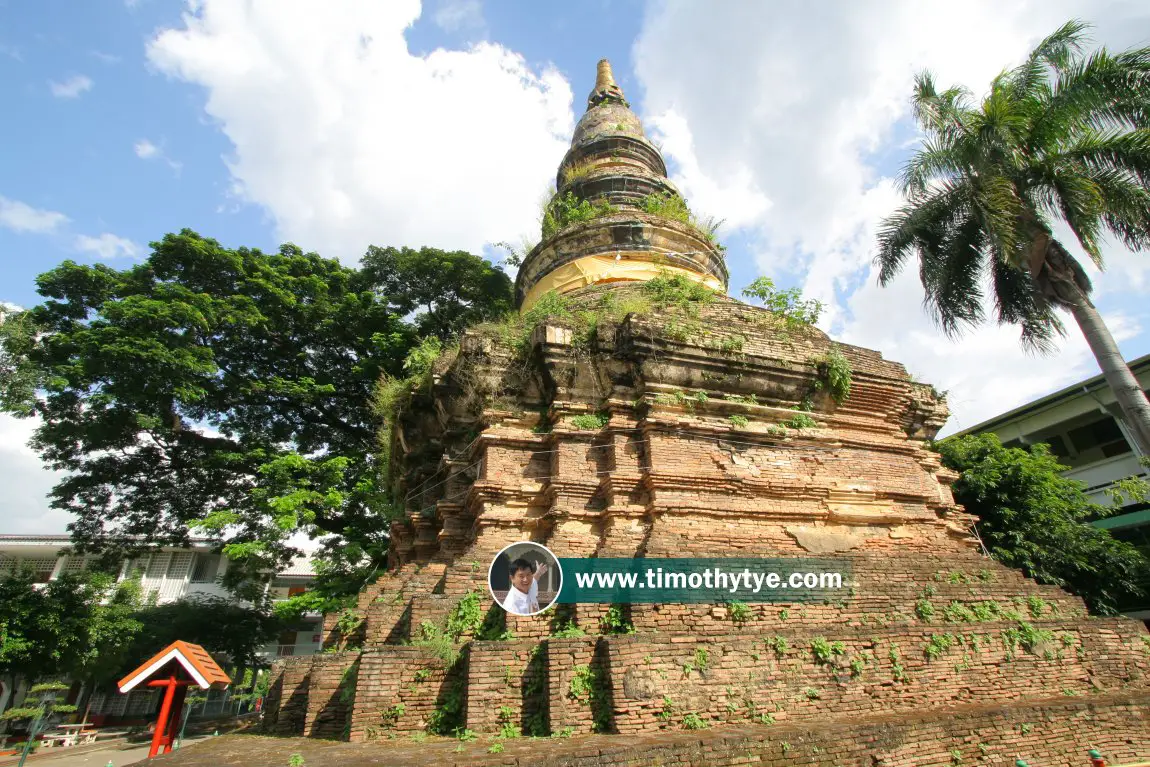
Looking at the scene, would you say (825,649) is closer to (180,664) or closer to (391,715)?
(391,715)

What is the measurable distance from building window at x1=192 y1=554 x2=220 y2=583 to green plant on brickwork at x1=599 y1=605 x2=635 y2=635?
2819cm

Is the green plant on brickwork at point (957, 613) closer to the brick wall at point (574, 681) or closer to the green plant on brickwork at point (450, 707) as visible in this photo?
the brick wall at point (574, 681)

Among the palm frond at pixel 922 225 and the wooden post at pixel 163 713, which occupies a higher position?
the palm frond at pixel 922 225

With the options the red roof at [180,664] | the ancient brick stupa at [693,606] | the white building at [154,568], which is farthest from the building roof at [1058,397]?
the white building at [154,568]

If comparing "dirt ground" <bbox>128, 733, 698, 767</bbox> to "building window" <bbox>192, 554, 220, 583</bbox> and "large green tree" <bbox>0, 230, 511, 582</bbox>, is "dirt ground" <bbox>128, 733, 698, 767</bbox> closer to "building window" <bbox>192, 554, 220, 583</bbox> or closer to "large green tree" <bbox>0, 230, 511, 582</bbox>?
"large green tree" <bbox>0, 230, 511, 582</bbox>

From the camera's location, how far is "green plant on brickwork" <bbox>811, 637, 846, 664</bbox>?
5430 mm

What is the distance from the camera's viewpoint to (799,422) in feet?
25.6

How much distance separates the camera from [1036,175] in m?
11.0

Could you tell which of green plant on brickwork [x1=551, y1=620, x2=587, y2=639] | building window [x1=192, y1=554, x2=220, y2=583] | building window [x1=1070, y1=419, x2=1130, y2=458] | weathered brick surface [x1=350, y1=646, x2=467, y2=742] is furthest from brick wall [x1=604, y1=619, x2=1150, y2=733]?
building window [x1=192, y1=554, x2=220, y2=583]

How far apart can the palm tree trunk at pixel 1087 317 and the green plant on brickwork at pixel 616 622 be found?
29.7 feet

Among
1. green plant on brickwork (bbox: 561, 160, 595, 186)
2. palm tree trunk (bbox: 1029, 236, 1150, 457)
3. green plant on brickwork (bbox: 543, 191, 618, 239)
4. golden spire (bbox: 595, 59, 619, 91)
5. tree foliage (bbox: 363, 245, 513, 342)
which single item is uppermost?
golden spire (bbox: 595, 59, 619, 91)

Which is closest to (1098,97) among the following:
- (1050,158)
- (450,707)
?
(1050,158)

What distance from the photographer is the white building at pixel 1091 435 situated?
18.2 m

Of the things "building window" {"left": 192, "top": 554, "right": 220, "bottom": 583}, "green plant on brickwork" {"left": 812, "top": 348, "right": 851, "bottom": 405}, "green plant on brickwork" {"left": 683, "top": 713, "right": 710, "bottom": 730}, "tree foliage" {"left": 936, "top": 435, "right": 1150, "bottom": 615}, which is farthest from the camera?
"building window" {"left": 192, "top": 554, "right": 220, "bottom": 583}
